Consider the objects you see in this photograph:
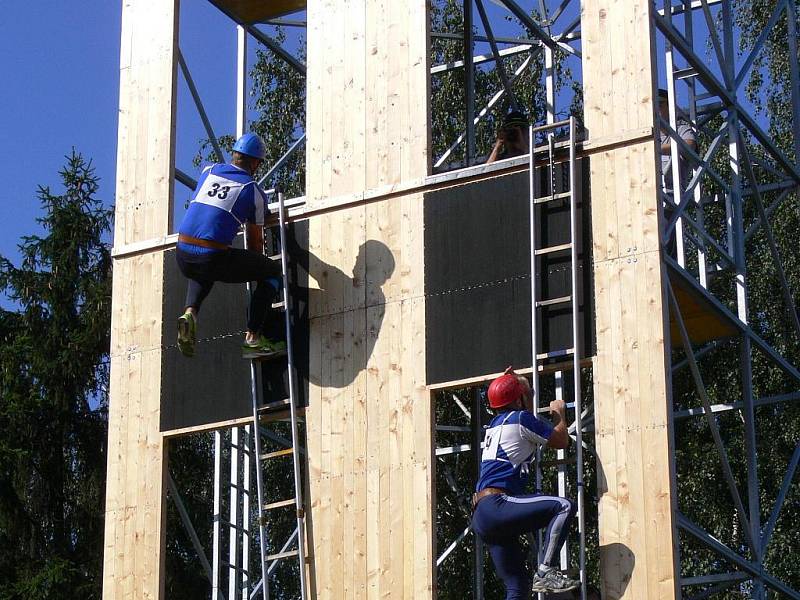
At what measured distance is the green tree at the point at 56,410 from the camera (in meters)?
25.2

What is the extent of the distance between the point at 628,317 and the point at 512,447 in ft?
4.82

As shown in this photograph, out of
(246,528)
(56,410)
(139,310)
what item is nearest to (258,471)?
(139,310)

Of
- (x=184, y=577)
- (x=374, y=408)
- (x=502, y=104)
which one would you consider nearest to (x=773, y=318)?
(x=502, y=104)

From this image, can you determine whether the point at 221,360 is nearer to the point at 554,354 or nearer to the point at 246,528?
the point at 554,354

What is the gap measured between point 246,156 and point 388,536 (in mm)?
3566

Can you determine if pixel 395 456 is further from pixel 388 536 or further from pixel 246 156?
pixel 246 156

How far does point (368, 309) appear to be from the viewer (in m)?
13.4

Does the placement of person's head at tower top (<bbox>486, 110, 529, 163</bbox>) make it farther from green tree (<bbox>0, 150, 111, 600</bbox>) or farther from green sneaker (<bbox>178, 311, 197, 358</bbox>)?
green tree (<bbox>0, 150, 111, 600</bbox>)

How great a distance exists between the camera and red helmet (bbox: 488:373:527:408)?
11.6 m

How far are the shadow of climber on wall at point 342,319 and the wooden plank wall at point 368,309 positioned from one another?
0.04ft

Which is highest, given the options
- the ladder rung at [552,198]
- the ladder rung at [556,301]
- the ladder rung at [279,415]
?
the ladder rung at [552,198]

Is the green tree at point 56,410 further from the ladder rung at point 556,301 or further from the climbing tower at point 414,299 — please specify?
the ladder rung at point 556,301

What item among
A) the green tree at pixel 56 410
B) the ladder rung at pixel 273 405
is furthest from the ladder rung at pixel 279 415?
the green tree at pixel 56 410

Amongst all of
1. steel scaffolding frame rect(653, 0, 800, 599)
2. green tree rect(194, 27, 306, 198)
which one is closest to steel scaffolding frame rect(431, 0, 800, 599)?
steel scaffolding frame rect(653, 0, 800, 599)
